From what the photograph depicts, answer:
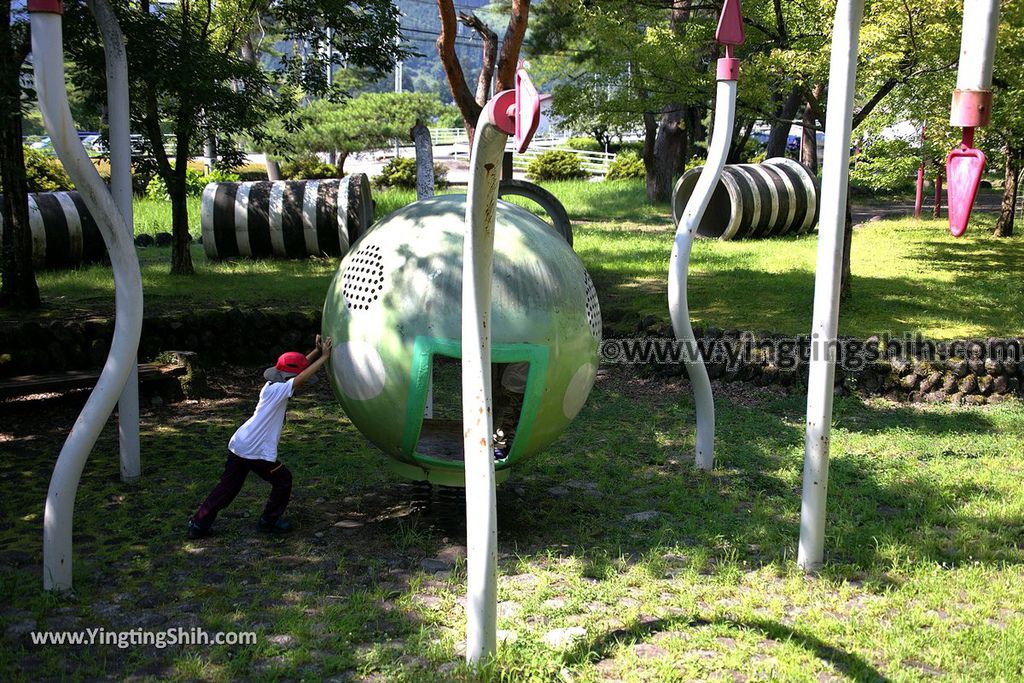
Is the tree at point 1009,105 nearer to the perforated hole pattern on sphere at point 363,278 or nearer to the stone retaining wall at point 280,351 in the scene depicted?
the stone retaining wall at point 280,351

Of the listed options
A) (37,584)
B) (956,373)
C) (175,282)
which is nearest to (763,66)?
(956,373)

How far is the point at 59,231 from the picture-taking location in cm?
Result: 1486

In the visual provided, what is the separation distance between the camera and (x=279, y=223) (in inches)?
654

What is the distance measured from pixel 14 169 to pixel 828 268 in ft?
27.9

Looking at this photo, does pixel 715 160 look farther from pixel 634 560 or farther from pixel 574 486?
pixel 634 560

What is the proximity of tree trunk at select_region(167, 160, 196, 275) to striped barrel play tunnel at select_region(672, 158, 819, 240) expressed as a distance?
8.92m

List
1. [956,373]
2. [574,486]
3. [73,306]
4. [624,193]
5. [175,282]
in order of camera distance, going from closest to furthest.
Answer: [574,486] → [956,373] → [73,306] → [175,282] → [624,193]

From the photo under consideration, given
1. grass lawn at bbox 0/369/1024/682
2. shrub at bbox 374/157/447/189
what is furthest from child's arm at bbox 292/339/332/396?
shrub at bbox 374/157/447/189

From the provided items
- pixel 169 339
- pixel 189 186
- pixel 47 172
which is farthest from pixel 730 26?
pixel 189 186

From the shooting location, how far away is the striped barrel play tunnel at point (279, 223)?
16.5 meters

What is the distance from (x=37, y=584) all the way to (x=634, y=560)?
353cm

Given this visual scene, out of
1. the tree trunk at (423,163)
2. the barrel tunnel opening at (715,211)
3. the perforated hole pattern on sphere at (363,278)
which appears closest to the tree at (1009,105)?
the barrel tunnel opening at (715,211)

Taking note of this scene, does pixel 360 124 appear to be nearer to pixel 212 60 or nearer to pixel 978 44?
pixel 212 60

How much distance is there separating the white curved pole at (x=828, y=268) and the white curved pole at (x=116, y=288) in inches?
159
